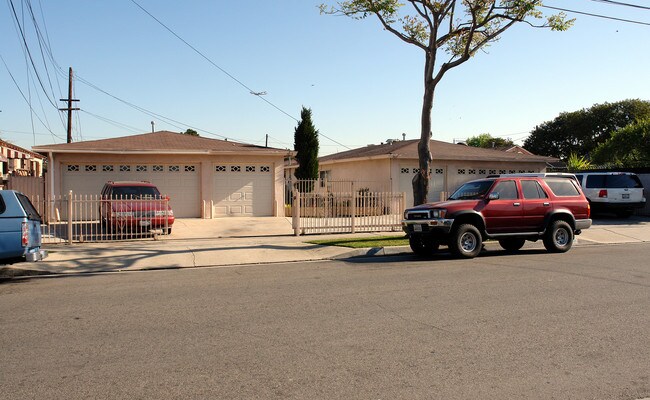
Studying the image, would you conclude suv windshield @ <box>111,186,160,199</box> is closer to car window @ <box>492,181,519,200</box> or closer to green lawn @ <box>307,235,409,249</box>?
green lawn @ <box>307,235,409,249</box>

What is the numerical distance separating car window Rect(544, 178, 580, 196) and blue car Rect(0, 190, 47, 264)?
37.9 feet

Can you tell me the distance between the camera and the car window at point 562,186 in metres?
13.5

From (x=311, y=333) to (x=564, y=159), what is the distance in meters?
63.4

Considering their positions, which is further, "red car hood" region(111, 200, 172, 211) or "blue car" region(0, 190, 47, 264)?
"red car hood" region(111, 200, 172, 211)

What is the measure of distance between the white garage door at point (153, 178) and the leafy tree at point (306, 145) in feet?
22.3

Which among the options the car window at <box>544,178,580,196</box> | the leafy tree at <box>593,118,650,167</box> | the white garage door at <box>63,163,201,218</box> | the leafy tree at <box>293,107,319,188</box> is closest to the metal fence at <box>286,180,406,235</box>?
the car window at <box>544,178,580,196</box>

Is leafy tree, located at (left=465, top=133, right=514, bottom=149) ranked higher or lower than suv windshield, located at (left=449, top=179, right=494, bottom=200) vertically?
higher

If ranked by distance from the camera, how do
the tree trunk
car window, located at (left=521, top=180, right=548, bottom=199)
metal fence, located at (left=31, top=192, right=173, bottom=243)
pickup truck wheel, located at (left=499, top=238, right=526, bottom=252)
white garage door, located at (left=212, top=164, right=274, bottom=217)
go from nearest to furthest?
car window, located at (left=521, top=180, right=548, bottom=199) < pickup truck wheel, located at (left=499, top=238, right=526, bottom=252) < metal fence, located at (left=31, top=192, right=173, bottom=243) < the tree trunk < white garage door, located at (left=212, top=164, right=274, bottom=217)

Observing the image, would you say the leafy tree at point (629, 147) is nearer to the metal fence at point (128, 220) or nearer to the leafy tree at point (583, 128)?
the leafy tree at point (583, 128)

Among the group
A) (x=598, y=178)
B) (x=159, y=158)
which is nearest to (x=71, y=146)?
(x=159, y=158)

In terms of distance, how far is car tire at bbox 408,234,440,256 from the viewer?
41.2ft

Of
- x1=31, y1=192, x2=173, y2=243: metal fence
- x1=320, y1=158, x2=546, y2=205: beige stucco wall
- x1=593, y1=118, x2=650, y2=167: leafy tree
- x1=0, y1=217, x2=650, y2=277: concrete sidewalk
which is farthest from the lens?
x1=593, y1=118, x2=650, y2=167: leafy tree

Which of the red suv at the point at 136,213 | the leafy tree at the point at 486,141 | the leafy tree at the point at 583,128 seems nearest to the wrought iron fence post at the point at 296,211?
the red suv at the point at 136,213

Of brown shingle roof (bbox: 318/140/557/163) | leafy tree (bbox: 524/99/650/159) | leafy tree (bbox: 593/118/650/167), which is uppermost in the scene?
leafy tree (bbox: 524/99/650/159)
